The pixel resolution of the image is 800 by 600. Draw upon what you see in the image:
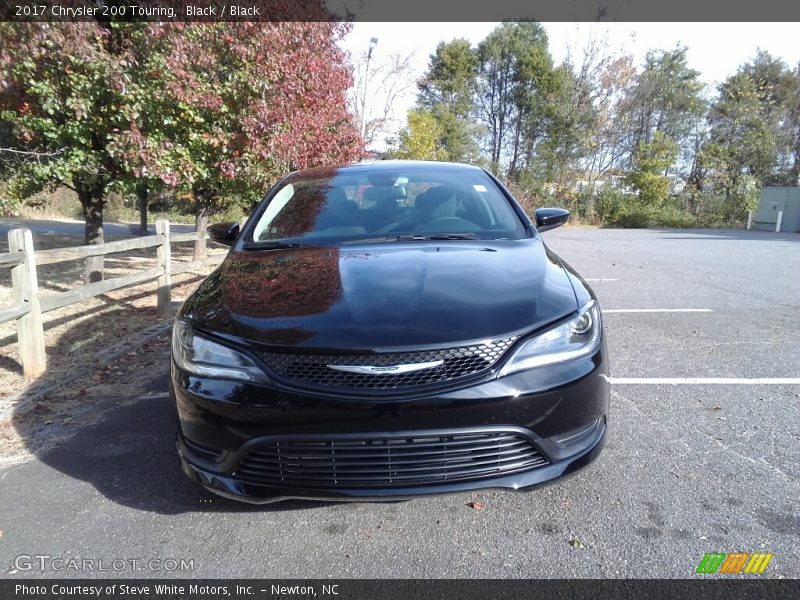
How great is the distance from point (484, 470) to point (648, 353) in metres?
3.08

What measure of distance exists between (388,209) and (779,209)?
91.6 feet

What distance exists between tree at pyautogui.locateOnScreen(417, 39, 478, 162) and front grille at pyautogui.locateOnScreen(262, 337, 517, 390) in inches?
1479

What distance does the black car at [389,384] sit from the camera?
5.97 ft

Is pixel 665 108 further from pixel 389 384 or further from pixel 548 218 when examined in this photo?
pixel 389 384

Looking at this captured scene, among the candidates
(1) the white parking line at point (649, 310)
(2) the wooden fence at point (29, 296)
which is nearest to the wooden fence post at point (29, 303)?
(2) the wooden fence at point (29, 296)

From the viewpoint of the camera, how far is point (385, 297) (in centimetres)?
209

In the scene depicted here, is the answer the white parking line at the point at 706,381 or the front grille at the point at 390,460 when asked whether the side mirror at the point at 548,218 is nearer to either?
the white parking line at the point at 706,381

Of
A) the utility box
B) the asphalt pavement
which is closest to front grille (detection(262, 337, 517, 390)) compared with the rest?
the asphalt pavement

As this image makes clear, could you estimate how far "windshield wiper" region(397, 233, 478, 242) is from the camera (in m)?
2.88

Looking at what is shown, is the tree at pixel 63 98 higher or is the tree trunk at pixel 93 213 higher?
the tree at pixel 63 98

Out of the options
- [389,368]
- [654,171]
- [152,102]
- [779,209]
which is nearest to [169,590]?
[389,368]

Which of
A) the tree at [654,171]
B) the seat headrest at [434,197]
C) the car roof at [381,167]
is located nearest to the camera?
the seat headrest at [434,197]

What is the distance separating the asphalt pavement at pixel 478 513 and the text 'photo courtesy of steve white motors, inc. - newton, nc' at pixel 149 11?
4035 mm

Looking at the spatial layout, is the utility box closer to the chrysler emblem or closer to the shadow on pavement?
the chrysler emblem
